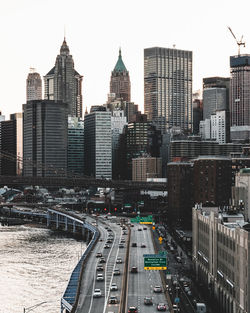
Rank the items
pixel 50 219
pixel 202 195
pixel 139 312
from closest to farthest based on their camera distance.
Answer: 1. pixel 139 312
2. pixel 202 195
3. pixel 50 219

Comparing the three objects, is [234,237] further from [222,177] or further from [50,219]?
[50,219]

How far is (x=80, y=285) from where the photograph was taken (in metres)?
68.4

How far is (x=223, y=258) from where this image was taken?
65.2m

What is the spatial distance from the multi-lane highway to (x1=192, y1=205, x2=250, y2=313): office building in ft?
17.4

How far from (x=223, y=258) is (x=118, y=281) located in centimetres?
1169

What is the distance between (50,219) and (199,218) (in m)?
107

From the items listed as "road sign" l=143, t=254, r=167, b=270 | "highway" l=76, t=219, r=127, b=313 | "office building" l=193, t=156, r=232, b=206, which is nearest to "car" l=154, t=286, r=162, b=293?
"road sign" l=143, t=254, r=167, b=270

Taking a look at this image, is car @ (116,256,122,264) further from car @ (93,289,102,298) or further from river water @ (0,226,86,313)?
car @ (93,289,102,298)

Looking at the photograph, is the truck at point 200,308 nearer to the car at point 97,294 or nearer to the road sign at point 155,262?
the car at point 97,294

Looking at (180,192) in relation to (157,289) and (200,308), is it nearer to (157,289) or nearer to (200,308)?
(157,289)

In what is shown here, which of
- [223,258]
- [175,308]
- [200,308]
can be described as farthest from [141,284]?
[200,308]

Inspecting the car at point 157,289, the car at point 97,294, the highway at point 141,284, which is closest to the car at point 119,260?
the highway at point 141,284

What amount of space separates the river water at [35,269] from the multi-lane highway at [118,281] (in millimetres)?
4142

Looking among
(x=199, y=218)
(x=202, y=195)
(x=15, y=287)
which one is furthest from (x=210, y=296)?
(x=202, y=195)
